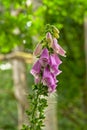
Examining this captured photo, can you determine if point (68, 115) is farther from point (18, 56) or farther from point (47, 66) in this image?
point (47, 66)

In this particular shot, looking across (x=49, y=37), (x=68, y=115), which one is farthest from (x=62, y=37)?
(x=49, y=37)

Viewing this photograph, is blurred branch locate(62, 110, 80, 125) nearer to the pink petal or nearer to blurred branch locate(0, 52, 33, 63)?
blurred branch locate(0, 52, 33, 63)

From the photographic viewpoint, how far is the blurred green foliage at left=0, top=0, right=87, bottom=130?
25.4ft

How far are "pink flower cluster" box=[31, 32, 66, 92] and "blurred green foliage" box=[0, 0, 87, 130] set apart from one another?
296cm

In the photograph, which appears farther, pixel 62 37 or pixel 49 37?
pixel 62 37

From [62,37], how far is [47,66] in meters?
13.3

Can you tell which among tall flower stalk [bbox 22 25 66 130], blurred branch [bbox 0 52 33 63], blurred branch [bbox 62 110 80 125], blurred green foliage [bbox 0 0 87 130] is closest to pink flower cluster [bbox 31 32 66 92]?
tall flower stalk [bbox 22 25 66 130]

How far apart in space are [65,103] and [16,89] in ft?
6.43

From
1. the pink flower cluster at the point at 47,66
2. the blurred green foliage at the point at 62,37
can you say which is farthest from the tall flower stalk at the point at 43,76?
the blurred green foliage at the point at 62,37

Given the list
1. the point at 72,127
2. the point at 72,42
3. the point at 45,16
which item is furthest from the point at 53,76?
the point at 72,127

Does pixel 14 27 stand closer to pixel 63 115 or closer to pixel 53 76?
pixel 53 76

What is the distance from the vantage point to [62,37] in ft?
50.6

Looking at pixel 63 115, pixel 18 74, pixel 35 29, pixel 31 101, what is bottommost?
pixel 31 101

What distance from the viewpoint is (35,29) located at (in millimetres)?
7836
